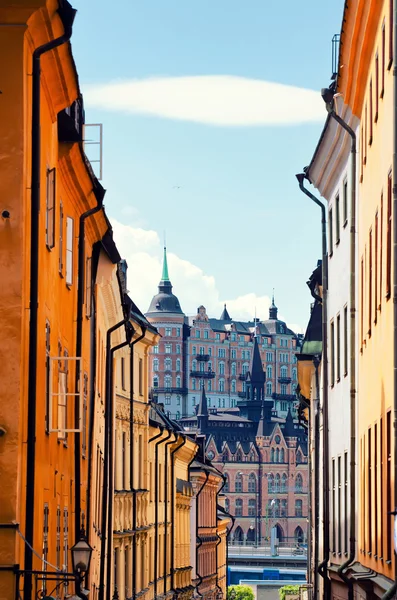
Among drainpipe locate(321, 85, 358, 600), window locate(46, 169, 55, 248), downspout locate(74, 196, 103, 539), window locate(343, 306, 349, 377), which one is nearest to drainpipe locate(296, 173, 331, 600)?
window locate(343, 306, 349, 377)

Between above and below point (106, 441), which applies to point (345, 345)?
above

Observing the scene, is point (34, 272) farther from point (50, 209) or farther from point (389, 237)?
point (389, 237)

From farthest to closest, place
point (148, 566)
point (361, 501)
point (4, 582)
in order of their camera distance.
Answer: point (148, 566)
point (361, 501)
point (4, 582)

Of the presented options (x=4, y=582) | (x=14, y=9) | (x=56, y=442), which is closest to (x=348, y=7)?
(x=14, y=9)

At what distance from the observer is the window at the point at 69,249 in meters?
19.9

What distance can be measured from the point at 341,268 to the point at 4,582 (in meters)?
11.8

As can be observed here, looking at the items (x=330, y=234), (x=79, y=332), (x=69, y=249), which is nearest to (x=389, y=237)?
(x=69, y=249)

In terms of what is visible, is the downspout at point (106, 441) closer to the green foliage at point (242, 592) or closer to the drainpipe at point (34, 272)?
the drainpipe at point (34, 272)

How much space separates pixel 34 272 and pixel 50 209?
2.46m

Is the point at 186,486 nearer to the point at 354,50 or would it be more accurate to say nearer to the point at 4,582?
the point at 354,50

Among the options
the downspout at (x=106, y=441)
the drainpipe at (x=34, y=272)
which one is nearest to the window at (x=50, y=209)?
the drainpipe at (x=34, y=272)

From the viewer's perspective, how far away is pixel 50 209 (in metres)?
16.9

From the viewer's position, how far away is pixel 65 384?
61.2 ft

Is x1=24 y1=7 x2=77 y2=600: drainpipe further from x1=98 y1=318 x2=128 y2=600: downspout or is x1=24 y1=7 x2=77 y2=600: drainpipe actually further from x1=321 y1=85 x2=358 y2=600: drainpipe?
x1=98 y1=318 x2=128 y2=600: downspout
